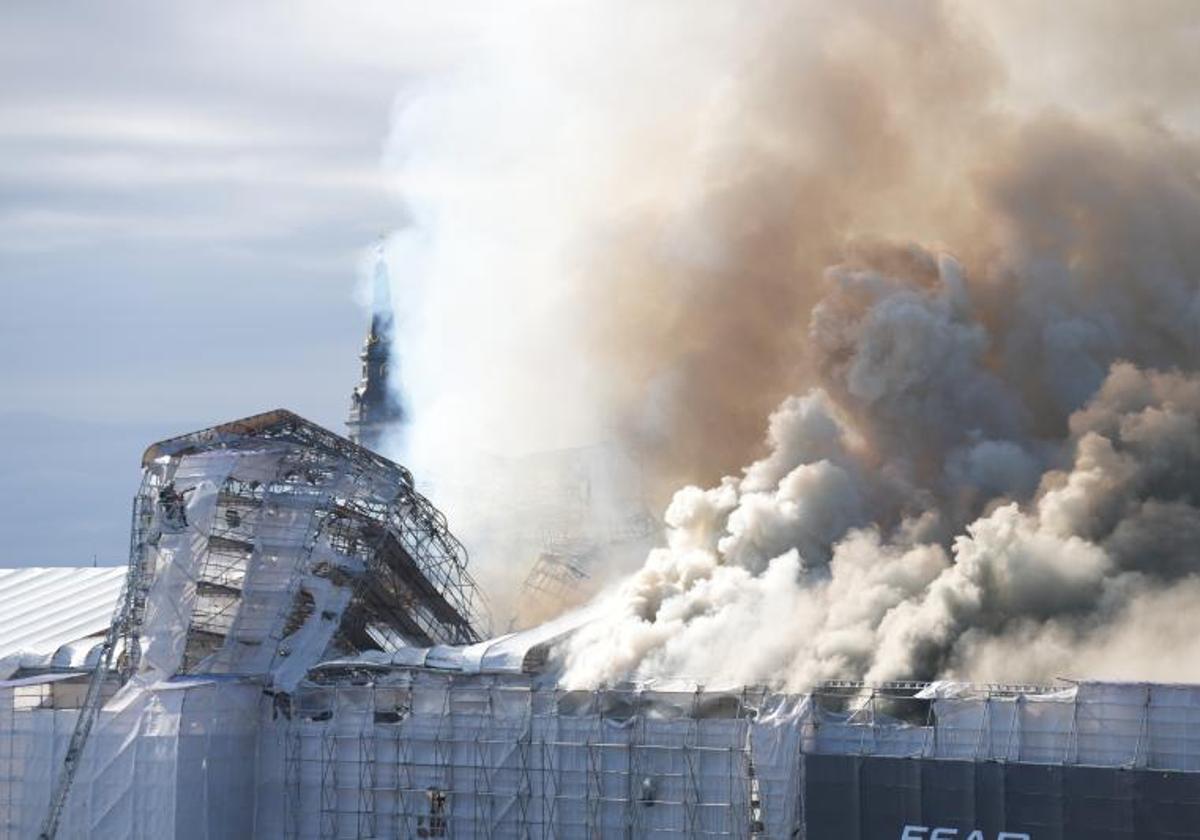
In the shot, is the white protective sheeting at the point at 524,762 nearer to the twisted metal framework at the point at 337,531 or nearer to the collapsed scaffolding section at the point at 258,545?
the collapsed scaffolding section at the point at 258,545

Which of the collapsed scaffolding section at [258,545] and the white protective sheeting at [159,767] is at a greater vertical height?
the collapsed scaffolding section at [258,545]

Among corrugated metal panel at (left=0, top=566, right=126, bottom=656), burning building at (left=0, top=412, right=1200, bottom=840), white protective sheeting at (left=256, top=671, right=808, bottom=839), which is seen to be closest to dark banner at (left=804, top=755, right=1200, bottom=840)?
burning building at (left=0, top=412, right=1200, bottom=840)

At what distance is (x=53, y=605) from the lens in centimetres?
10888

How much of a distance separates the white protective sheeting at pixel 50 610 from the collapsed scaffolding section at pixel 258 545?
9.71 metres

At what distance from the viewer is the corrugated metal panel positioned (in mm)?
102325

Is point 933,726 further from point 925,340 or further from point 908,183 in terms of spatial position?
point 908,183

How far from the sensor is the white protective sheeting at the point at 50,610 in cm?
9525

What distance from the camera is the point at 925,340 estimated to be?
8344cm

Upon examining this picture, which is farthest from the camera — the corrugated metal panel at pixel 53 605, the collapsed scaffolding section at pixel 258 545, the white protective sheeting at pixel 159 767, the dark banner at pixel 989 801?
the corrugated metal panel at pixel 53 605

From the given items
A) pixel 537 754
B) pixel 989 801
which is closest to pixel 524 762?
pixel 537 754

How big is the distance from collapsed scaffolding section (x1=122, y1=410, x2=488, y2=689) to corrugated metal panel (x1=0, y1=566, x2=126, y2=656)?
1231 centimetres

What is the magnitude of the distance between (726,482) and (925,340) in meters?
9.32

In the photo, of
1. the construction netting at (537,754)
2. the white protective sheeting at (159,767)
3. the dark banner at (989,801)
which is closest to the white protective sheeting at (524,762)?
the construction netting at (537,754)

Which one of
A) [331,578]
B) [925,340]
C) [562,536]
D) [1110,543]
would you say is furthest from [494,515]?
[1110,543]
